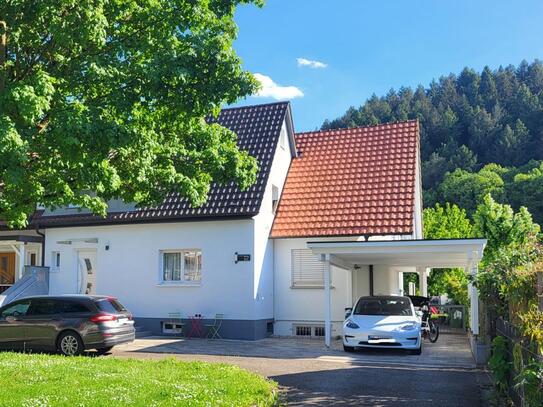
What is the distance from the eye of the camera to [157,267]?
21.1 metres

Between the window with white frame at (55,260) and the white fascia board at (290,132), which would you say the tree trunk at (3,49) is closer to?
the window with white frame at (55,260)

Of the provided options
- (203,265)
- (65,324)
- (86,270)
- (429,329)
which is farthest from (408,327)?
(86,270)

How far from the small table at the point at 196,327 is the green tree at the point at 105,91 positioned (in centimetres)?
880

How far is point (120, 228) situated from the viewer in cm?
2183

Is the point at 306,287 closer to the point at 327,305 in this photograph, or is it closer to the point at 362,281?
the point at 362,281

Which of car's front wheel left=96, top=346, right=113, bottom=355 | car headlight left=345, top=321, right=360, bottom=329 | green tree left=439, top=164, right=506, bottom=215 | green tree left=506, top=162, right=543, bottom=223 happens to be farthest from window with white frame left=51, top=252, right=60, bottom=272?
green tree left=506, top=162, right=543, bottom=223

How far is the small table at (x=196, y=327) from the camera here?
2009 centimetres

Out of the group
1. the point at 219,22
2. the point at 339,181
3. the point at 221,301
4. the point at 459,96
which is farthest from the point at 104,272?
the point at 459,96

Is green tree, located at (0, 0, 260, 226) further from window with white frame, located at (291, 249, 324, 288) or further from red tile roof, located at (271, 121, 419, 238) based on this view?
window with white frame, located at (291, 249, 324, 288)

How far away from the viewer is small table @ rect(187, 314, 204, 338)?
2009 cm

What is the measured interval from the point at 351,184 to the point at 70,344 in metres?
11.3

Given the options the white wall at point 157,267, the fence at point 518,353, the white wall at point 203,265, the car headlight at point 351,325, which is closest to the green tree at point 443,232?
the white wall at point 203,265

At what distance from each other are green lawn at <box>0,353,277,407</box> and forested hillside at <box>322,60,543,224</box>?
71788mm

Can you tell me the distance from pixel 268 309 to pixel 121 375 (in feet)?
34.2
